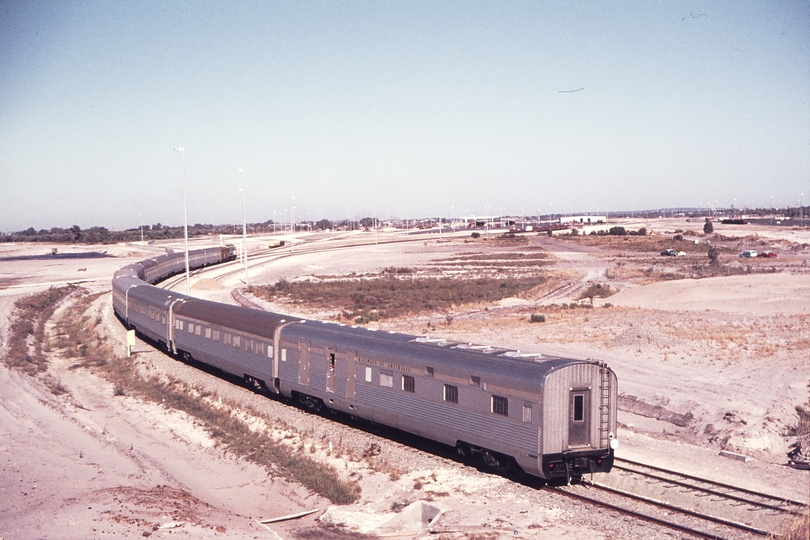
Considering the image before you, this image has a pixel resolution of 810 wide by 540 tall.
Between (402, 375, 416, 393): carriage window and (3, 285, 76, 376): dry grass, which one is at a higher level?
(402, 375, 416, 393): carriage window

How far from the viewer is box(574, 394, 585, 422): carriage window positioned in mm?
15453

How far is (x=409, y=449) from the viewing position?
19.2 m

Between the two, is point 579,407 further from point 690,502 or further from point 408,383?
point 408,383

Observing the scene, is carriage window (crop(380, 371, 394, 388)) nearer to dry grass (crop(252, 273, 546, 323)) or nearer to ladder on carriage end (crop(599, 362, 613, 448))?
ladder on carriage end (crop(599, 362, 613, 448))

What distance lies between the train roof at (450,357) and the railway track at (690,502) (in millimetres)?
3105

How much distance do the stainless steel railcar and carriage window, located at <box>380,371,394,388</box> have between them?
0.14 feet

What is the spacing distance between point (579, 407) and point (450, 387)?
3464mm

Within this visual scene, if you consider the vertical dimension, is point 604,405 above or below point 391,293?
above

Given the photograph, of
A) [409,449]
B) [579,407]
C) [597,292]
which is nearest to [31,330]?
[409,449]

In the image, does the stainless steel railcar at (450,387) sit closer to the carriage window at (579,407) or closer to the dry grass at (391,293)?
the carriage window at (579,407)

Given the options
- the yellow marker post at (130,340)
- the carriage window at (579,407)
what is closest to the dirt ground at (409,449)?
the yellow marker post at (130,340)

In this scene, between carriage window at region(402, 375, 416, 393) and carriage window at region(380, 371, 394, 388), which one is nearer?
carriage window at region(402, 375, 416, 393)

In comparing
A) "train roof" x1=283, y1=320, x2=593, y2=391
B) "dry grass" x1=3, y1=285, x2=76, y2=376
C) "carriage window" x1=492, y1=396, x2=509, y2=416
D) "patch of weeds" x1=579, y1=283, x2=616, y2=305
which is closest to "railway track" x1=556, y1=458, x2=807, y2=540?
"carriage window" x1=492, y1=396, x2=509, y2=416

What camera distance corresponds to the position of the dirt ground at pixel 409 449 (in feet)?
46.3
